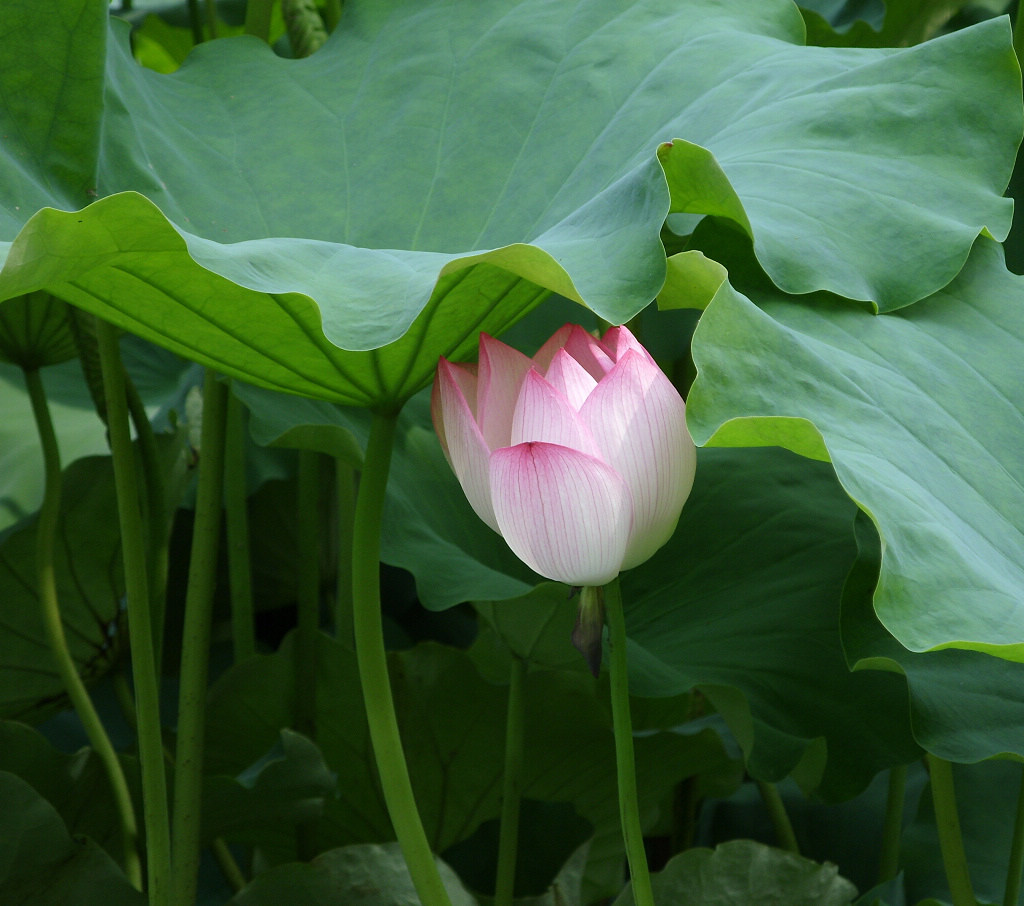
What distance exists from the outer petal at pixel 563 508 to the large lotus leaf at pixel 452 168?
7 centimetres

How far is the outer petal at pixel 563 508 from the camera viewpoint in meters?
0.44

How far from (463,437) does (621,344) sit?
0.28ft

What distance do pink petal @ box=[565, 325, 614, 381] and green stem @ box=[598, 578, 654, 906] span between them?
0.10 metres

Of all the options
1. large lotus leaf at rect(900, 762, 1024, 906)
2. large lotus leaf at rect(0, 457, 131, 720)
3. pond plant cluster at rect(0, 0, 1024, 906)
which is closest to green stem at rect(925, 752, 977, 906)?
pond plant cluster at rect(0, 0, 1024, 906)

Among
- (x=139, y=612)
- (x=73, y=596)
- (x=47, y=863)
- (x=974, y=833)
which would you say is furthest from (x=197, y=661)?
(x=974, y=833)

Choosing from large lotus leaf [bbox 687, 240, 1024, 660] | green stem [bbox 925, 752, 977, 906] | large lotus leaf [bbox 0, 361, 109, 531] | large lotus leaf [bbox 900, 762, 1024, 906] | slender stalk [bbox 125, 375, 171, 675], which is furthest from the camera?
large lotus leaf [bbox 0, 361, 109, 531]

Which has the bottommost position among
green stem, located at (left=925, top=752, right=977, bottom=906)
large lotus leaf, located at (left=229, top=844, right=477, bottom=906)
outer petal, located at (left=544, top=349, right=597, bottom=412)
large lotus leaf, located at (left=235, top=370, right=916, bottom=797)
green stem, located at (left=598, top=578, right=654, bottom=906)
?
large lotus leaf, located at (left=229, top=844, right=477, bottom=906)

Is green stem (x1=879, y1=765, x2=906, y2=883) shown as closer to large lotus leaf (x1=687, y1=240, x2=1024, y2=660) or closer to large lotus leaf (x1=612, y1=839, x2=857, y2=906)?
large lotus leaf (x1=612, y1=839, x2=857, y2=906)

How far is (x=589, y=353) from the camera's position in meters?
0.51

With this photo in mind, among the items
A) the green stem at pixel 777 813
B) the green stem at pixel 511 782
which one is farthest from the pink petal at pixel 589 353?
the green stem at pixel 777 813

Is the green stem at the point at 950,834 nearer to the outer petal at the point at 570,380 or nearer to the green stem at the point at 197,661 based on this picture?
the outer petal at the point at 570,380

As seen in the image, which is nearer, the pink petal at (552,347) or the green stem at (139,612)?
the pink petal at (552,347)

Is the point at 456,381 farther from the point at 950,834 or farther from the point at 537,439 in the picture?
the point at 950,834

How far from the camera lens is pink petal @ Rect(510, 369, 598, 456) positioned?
456 mm
